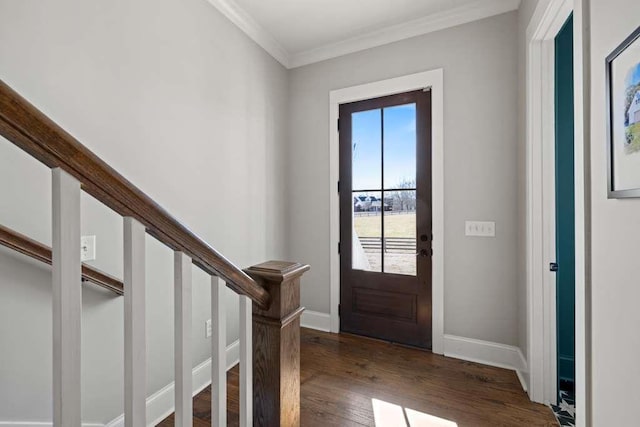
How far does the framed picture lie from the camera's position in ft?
2.81

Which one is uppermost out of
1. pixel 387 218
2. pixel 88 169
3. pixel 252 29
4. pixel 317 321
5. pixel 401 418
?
pixel 252 29

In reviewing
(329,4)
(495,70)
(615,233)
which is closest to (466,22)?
(495,70)

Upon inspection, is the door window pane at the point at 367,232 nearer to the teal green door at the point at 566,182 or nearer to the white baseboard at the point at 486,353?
the white baseboard at the point at 486,353

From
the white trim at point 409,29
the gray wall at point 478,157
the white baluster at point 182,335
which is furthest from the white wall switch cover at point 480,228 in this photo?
the white baluster at point 182,335

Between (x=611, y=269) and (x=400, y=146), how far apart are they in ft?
6.20

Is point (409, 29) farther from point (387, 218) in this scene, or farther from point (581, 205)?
point (581, 205)

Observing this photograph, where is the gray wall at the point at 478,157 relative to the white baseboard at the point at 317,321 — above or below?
above

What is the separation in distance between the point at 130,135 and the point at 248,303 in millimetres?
1280

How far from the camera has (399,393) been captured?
79.8 inches

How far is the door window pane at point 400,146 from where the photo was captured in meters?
2.67

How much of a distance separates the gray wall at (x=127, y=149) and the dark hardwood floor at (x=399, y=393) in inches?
27.3

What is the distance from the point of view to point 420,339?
2.64 metres

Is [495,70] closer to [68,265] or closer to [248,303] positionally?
[248,303]

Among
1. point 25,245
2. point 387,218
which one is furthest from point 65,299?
point 387,218
